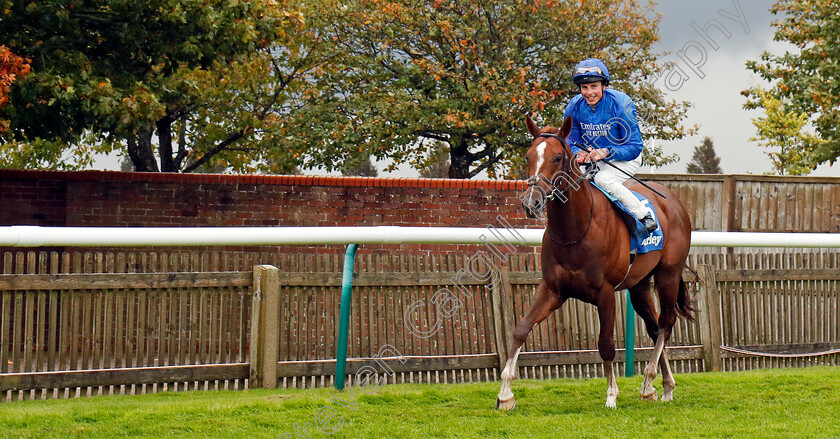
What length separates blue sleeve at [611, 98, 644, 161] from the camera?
5.80 m

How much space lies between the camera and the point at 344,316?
6098 millimetres

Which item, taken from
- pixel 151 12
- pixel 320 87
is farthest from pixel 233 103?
pixel 151 12

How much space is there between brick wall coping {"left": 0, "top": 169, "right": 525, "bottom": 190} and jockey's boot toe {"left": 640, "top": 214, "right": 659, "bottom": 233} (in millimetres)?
5542

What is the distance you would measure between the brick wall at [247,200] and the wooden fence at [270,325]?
387cm

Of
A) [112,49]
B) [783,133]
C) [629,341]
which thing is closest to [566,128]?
[629,341]

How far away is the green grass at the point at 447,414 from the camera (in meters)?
4.82

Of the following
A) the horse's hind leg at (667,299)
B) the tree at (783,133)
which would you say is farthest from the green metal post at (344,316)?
the tree at (783,133)

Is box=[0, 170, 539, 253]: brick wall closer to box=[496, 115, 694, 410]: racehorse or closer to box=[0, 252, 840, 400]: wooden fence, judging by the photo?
box=[0, 252, 840, 400]: wooden fence

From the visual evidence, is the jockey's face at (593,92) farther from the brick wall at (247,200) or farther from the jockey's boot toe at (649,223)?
the brick wall at (247,200)

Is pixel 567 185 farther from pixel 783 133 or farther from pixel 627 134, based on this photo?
pixel 783 133

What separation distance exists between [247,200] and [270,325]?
5.51 meters

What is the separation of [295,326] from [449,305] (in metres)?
1.29

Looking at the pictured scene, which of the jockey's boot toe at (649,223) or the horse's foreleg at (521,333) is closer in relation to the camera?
the horse's foreleg at (521,333)

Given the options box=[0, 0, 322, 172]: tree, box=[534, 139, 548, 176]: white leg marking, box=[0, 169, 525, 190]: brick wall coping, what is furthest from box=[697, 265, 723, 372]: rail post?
box=[0, 0, 322, 172]: tree
